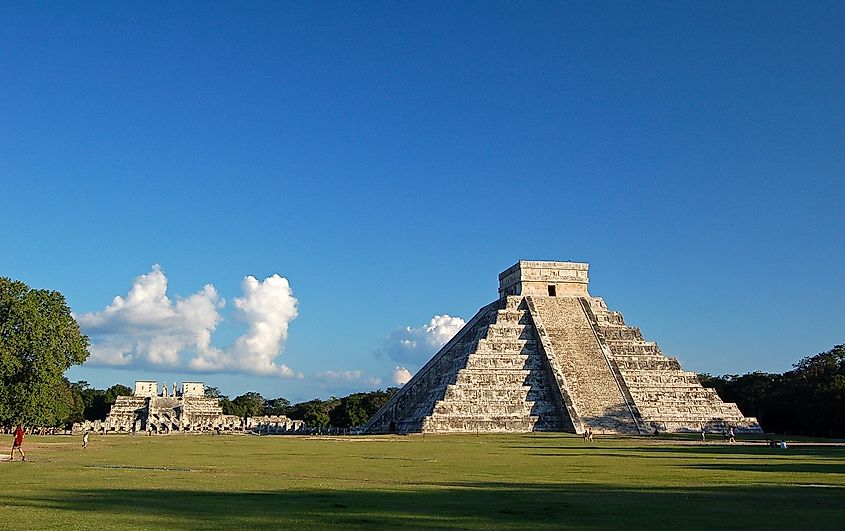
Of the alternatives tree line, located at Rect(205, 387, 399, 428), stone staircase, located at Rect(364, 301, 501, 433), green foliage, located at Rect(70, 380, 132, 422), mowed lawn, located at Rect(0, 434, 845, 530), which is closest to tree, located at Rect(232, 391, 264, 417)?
tree line, located at Rect(205, 387, 399, 428)

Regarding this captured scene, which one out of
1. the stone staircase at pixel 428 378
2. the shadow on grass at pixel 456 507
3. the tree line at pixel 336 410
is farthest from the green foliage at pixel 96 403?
the shadow on grass at pixel 456 507

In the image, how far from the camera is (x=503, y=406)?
45.2 m

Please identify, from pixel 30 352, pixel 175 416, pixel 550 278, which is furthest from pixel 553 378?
pixel 175 416

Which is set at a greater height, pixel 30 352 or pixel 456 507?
pixel 30 352

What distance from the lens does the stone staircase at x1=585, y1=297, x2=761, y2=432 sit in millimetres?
44656

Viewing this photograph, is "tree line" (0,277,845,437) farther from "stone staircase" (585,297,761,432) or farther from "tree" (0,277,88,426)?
"stone staircase" (585,297,761,432)

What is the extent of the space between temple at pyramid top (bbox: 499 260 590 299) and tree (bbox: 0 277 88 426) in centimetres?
2885

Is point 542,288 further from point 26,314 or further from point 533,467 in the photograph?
point 533,467

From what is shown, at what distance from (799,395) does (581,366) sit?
14958 mm

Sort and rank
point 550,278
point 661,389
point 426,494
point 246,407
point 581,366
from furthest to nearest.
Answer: point 246,407 → point 550,278 → point 581,366 → point 661,389 → point 426,494

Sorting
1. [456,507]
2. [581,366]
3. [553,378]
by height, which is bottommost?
[456,507]

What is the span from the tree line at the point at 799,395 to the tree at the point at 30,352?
137ft

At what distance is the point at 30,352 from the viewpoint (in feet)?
119

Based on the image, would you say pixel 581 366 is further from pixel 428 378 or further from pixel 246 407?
pixel 246 407
